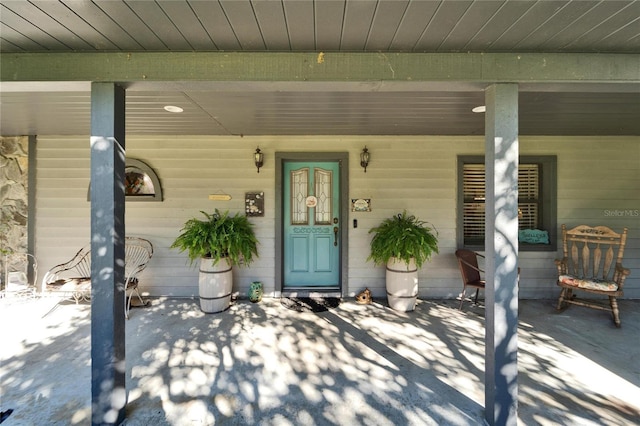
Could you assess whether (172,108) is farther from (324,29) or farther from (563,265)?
(563,265)

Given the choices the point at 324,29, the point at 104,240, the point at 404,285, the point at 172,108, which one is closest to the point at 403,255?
the point at 404,285

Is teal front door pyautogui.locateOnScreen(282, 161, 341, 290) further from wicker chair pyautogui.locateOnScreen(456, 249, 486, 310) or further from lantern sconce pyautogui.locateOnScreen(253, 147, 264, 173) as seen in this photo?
wicker chair pyautogui.locateOnScreen(456, 249, 486, 310)

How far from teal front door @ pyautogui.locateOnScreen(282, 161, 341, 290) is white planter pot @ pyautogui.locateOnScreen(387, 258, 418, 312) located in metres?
0.91

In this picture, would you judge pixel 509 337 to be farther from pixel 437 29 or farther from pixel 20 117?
pixel 20 117

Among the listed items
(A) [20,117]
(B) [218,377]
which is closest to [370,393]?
(B) [218,377]

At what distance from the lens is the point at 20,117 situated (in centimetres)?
337

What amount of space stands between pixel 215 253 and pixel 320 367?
6.19ft

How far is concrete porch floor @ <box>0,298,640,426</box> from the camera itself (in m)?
1.94

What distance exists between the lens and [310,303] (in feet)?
12.8

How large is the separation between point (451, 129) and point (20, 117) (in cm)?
536

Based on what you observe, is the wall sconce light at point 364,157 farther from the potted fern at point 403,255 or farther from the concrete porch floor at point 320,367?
the concrete porch floor at point 320,367

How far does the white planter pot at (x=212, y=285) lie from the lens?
11.6 ft

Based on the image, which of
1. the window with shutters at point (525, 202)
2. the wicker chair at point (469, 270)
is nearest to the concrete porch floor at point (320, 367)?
the wicker chair at point (469, 270)

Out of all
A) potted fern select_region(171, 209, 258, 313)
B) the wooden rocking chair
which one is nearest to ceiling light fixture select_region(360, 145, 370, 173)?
potted fern select_region(171, 209, 258, 313)
